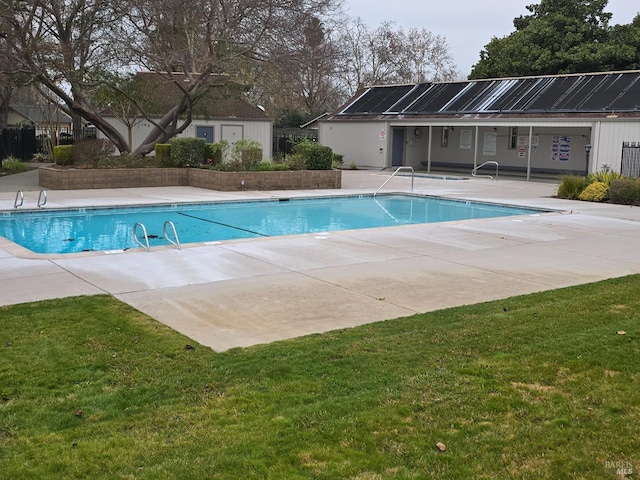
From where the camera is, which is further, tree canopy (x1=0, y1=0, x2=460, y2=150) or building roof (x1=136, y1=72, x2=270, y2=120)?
building roof (x1=136, y1=72, x2=270, y2=120)

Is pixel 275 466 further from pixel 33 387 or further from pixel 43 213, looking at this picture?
pixel 43 213

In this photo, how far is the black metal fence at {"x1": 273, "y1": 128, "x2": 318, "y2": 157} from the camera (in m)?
34.8

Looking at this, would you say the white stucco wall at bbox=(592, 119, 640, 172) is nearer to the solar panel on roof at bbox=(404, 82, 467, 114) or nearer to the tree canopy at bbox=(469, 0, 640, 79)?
the solar panel on roof at bbox=(404, 82, 467, 114)

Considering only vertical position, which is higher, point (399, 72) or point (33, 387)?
point (399, 72)

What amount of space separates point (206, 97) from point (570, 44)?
20.8 metres

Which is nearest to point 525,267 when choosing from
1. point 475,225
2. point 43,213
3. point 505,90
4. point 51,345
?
point 475,225

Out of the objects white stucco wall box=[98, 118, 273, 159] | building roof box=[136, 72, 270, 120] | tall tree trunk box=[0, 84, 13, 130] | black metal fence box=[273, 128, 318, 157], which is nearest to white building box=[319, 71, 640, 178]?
black metal fence box=[273, 128, 318, 157]

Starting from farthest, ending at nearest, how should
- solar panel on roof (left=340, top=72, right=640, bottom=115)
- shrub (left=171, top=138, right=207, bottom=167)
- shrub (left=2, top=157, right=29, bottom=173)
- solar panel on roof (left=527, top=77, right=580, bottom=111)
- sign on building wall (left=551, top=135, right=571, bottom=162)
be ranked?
sign on building wall (left=551, top=135, right=571, bottom=162) → shrub (left=2, top=157, right=29, bottom=173) → solar panel on roof (left=527, top=77, right=580, bottom=111) → solar panel on roof (left=340, top=72, right=640, bottom=115) → shrub (left=171, top=138, right=207, bottom=167)

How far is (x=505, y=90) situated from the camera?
96.1 feet

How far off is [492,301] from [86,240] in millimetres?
8278

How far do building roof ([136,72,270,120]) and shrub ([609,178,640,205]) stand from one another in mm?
12902

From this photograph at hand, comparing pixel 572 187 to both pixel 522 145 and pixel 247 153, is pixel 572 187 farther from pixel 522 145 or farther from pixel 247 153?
pixel 522 145

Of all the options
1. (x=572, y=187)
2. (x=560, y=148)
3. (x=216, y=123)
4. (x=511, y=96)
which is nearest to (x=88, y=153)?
(x=216, y=123)

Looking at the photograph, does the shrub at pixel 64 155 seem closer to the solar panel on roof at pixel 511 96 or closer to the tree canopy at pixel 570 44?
the solar panel on roof at pixel 511 96
